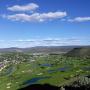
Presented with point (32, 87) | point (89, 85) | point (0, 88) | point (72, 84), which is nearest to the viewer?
point (89, 85)

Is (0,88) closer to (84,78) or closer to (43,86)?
(43,86)

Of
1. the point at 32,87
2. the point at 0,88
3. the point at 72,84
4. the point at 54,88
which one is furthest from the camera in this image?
the point at 0,88

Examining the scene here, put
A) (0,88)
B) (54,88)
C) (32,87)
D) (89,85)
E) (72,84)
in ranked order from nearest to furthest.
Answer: (89,85) → (72,84) → (54,88) → (32,87) → (0,88)

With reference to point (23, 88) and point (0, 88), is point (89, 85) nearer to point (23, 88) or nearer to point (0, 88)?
point (23, 88)

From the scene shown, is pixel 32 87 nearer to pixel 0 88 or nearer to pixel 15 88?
pixel 15 88

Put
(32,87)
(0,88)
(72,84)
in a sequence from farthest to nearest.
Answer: (0,88), (32,87), (72,84)

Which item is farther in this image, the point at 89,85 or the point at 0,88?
the point at 0,88

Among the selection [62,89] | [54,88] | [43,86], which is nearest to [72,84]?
[62,89]

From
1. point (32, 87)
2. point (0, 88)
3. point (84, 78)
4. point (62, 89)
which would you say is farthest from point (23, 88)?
point (84, 78)

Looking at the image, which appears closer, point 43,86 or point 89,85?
point 89,85
